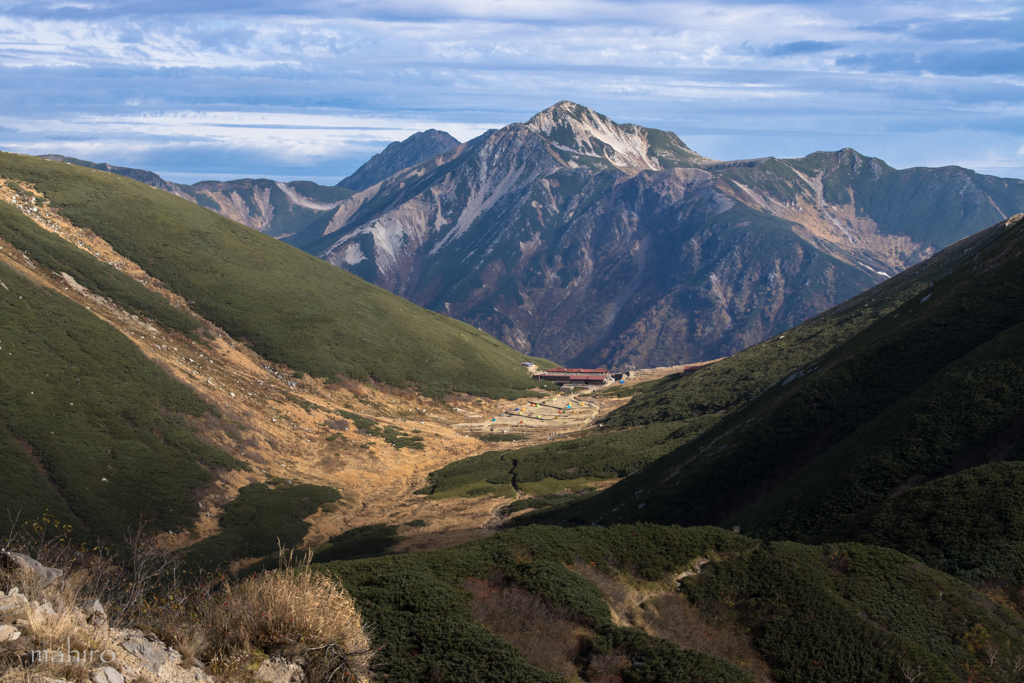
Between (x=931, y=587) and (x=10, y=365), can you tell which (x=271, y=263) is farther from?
(x=931, y=587)

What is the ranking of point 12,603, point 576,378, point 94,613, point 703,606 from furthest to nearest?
point 576,378, point 703,606, point 94,613, point 12,603

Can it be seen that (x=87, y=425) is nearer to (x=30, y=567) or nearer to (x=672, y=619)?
(x=30, y=567)

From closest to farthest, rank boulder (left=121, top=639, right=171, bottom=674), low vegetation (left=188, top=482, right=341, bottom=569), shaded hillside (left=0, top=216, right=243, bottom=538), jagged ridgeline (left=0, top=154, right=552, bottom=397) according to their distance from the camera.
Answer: boulder (left=121, top=639, right=171, bottom=674)
shaded hillside (left=0, top=216, right=243, bottom=538)
low vegetation (left=188, top=482, right=341, bottom=569)
jagged ridgeline (left=0, top=154, right=552, bottom=397)

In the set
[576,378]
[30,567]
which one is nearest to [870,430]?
[30,567]

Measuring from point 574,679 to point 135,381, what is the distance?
2586 inches

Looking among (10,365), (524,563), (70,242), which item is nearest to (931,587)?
(524,563)

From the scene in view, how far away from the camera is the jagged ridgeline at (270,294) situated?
11069cm

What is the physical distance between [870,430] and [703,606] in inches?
909

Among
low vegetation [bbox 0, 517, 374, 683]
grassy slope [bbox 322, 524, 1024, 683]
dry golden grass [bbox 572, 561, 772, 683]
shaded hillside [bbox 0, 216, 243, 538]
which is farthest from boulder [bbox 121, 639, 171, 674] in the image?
shaded hillside [bbox 0, 216, 243, 538]

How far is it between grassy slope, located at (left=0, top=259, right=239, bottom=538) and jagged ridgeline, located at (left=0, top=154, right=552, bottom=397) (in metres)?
37.6

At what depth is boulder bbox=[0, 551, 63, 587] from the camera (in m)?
12.2

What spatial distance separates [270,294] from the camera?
12562 centimetres

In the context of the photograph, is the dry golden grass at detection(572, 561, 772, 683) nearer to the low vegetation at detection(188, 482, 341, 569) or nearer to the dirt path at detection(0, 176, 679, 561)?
the dirt path at detection(0, 176, 679, 561)

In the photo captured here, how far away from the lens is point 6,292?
64438 millimetres
